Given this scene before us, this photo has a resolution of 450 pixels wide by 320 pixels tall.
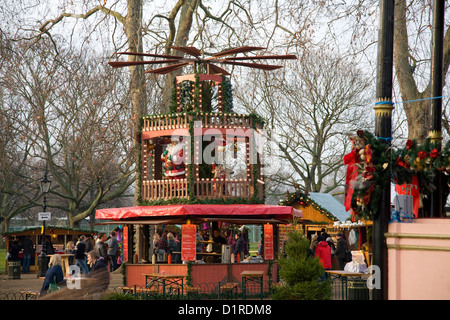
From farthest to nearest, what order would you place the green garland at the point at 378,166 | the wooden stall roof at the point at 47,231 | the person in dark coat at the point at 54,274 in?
the wooden stall roof at the point at 47,231 → the person in dark coat at the point at 54,274 → the green garland at the point at 378,166

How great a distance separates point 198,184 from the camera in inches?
785

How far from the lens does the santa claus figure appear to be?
20375 millimetres

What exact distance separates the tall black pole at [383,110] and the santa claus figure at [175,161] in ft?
36.9

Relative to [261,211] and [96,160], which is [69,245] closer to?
[96,160]

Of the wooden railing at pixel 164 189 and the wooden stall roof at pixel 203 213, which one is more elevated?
the wooden railing at pixel 164 189

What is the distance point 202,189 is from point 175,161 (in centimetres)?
131

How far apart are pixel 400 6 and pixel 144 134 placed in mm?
9063

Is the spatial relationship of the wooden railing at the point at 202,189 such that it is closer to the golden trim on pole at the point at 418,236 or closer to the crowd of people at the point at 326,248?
the crowd of people at the point at 326,248

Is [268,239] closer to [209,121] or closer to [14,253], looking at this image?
[209,121]

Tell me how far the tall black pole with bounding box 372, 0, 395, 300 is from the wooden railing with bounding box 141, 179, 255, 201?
10568 millimetres

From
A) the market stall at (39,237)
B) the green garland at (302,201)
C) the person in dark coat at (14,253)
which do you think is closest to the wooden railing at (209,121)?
the person in dark coat at (14,253)

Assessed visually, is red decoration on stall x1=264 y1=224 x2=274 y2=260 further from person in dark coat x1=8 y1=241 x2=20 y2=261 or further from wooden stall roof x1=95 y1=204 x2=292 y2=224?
person in dark coat x1=8 y1=241 x2=20 y2=261

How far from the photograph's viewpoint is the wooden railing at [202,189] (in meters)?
20.0

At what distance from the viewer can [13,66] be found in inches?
1228
